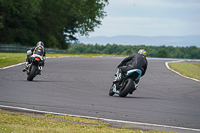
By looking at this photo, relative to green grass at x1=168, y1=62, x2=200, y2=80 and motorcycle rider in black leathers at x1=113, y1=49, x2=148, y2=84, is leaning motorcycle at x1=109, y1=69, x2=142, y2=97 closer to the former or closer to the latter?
motorcycle rider in black leathers at x1=113, y1=49, x2=148, y2=84

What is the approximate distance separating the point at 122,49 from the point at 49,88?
11148 cm

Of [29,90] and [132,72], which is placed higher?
[132,72]

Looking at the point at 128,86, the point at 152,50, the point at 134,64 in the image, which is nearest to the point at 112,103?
the point at 128,86

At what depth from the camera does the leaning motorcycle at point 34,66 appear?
16.8m

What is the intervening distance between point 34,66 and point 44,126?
32.1ft

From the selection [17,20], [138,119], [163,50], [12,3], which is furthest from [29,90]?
[163,50]

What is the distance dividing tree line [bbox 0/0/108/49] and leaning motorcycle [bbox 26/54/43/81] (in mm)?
33002

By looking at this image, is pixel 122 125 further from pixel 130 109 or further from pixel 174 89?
pixel 174 89

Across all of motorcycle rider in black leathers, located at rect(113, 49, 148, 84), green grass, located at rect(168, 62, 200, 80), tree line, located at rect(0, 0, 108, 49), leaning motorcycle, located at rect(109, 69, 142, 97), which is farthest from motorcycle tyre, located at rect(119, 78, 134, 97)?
tree line, located at rect(0, 0, 108, 49)

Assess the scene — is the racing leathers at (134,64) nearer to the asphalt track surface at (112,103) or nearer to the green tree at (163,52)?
the asphalt track surface at (112,103)

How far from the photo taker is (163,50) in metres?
122

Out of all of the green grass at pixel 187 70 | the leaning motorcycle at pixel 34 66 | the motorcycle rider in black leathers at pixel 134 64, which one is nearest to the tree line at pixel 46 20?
the green grass at pixel 187 70

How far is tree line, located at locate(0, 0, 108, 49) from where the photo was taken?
5343cm

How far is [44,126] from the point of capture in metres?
7.42
